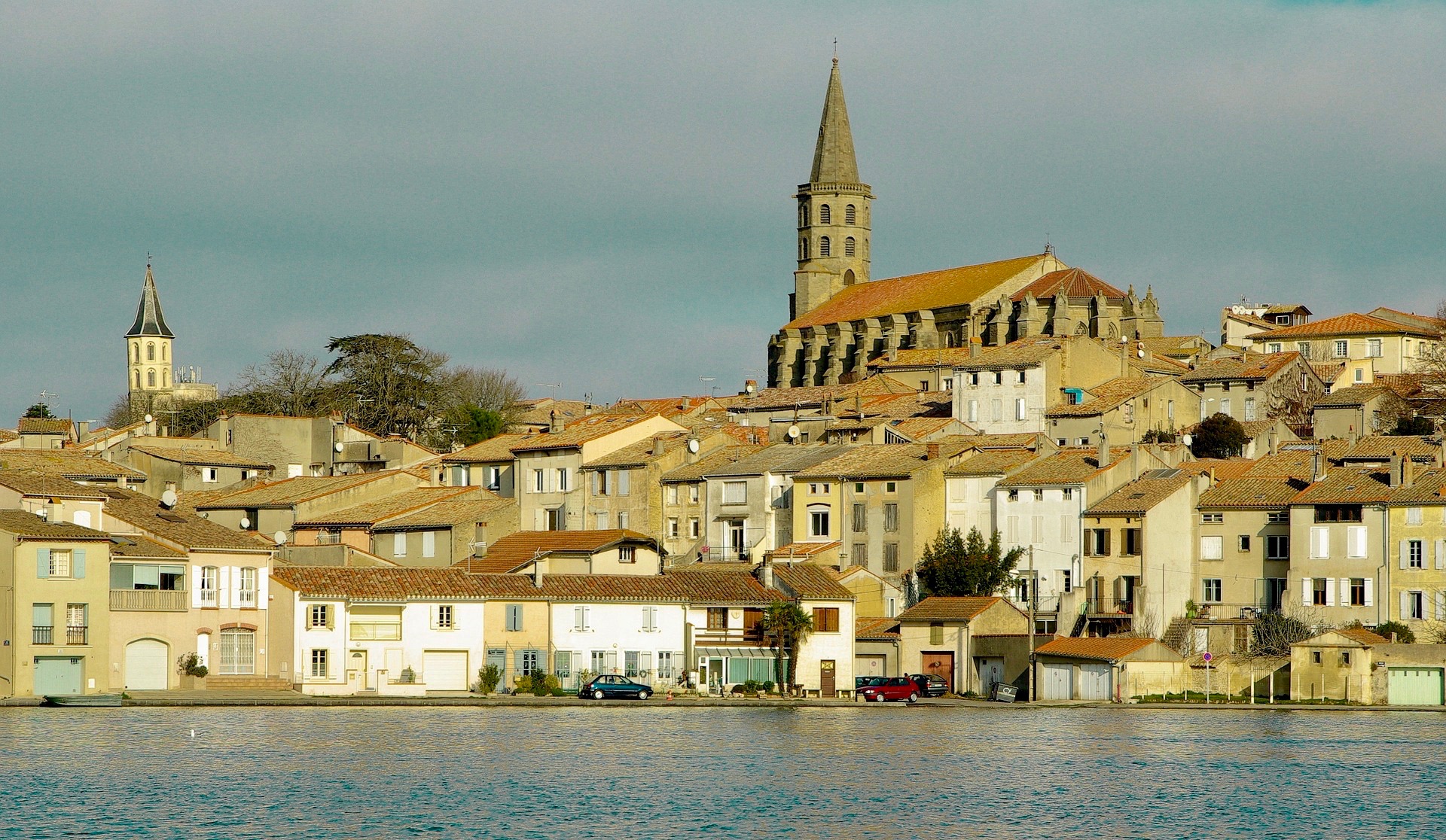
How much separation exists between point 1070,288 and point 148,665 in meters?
85.5

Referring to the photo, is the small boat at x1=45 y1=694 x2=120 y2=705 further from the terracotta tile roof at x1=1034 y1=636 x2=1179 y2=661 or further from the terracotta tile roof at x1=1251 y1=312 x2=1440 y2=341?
the terracotta tile roof at x1=1251 y1=312 x2=1440 y2=341

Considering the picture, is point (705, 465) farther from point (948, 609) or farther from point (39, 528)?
point (39, 528)

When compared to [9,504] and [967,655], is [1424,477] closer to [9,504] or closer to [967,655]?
[967,655]

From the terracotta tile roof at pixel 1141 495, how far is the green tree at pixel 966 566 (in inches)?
154

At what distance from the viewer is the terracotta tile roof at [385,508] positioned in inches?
3622

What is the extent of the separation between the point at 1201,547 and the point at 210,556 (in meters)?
37.5

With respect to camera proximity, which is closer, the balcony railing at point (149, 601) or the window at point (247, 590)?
the balcony railing at point (149, 601)

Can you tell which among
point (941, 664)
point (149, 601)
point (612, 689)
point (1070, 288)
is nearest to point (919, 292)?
point (1070, 288)

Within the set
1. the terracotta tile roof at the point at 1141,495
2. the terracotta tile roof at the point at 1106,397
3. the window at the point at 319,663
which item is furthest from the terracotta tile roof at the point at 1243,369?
the window at the point at 319,663

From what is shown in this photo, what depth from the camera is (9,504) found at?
76750mm

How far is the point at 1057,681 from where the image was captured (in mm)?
80875

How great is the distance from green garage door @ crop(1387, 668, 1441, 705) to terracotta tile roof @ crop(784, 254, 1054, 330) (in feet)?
239

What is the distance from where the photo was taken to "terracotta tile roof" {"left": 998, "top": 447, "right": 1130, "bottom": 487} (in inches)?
3457

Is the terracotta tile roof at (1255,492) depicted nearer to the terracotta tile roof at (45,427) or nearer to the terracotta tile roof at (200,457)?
the terracotta tile roof at (200,457)
